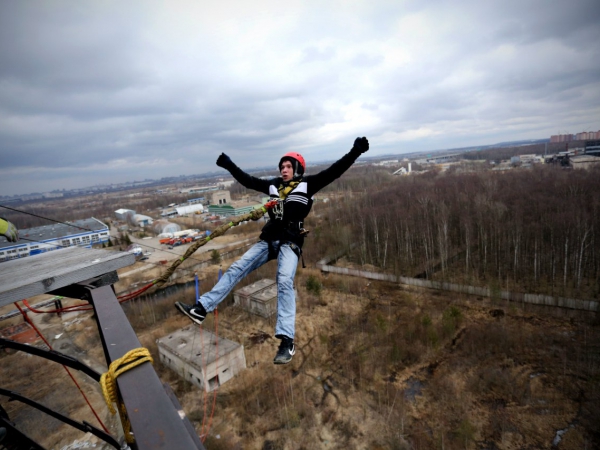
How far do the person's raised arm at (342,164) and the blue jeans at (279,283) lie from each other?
3.44ft

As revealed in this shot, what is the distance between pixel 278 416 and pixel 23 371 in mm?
17357

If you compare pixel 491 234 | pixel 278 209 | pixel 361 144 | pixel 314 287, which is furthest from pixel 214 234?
pixel 491 234

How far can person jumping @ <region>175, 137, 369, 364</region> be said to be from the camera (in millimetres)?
4172

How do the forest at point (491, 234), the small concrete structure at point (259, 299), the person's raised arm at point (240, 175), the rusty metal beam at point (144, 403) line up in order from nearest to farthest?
the rusty metal beam at point (144, 403), the person's raised arm at point (240, 175), the small concrete structure at point (259, 299), the forest at point (491, 234)

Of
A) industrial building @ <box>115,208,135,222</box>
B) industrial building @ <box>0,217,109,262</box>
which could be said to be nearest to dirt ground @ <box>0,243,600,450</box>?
industrial building @ <box>0,217,109,262</box>

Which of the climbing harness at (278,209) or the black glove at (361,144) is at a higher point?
the black glove at (361,144)

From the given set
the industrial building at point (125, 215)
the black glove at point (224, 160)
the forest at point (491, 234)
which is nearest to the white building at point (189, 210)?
the industrial building at point (125, 215)

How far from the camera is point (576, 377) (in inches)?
591

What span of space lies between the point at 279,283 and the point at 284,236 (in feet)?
2.33

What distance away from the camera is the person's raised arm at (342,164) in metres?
4.37

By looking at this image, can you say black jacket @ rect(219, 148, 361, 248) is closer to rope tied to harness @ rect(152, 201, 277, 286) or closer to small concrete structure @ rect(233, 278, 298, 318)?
rope tied to harness @ rect(152, 201, 277, 286)

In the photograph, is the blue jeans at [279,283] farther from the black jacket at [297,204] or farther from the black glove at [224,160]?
the black glove at [224,160]

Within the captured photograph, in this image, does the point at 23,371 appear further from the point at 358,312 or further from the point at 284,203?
the point at 284,203

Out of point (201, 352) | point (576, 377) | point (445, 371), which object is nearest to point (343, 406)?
point (445, 371)
